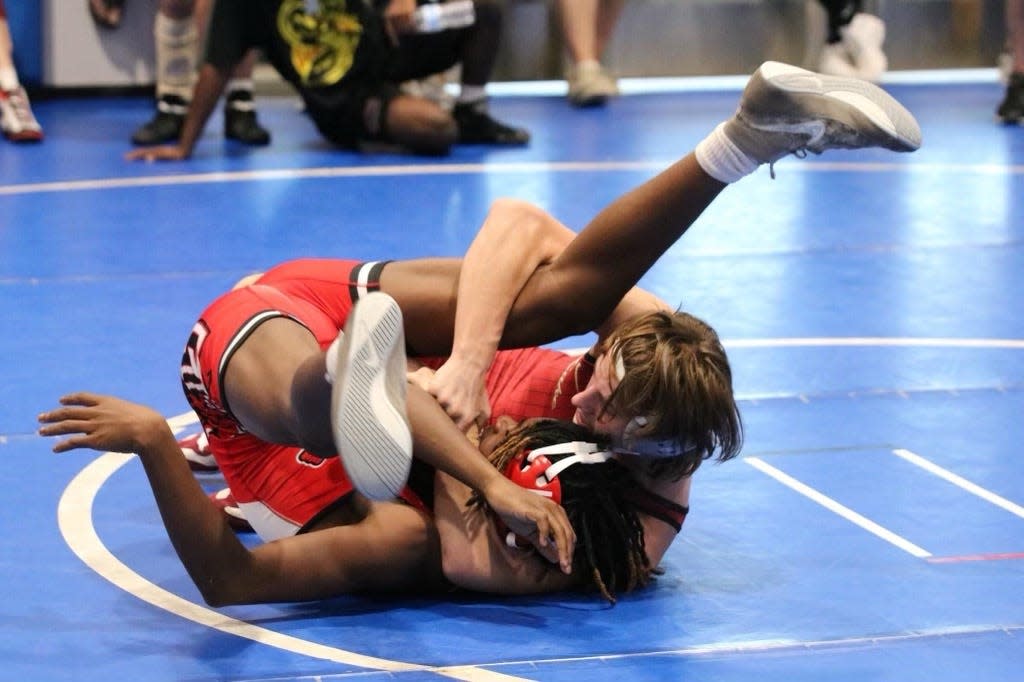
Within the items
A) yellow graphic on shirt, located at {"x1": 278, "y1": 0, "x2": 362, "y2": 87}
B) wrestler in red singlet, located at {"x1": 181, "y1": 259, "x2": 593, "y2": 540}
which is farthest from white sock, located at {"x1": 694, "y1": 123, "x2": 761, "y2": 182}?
yellow graphic on shirt, located at {"x1": 278, "y1": 0, "x2": 362, "y2": 87}

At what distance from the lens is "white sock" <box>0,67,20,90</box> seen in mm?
7523

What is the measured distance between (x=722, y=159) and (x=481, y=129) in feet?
16.2

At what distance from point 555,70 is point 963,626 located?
7.36 meters

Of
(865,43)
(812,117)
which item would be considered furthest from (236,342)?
(865,43)

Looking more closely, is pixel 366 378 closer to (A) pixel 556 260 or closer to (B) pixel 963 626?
(A) pixel 556 260

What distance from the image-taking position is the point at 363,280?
3.32 meters

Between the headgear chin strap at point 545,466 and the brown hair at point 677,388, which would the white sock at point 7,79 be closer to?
the headgear chin strap at point 545,466

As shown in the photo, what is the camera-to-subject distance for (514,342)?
3.31 m

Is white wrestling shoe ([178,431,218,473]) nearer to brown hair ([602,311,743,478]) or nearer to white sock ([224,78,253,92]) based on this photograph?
brown hair ([602,311,743,478])

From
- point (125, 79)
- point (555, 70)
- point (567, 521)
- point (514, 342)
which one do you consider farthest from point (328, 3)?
point (567, 521)

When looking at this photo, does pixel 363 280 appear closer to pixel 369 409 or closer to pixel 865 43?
pixel 369 409

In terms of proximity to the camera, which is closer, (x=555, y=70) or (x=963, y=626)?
(x=963, y=626)

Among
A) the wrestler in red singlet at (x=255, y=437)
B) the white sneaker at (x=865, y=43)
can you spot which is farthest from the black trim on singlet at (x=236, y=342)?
the white sneaker at (x=865, y=43)

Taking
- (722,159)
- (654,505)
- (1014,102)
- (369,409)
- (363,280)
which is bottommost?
(1014,102)
